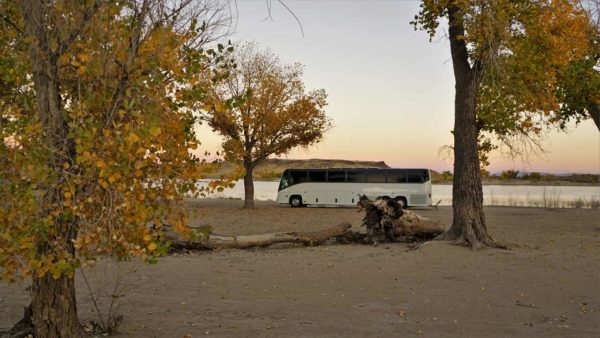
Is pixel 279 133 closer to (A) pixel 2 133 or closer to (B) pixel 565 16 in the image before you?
(B) pixel 565 16

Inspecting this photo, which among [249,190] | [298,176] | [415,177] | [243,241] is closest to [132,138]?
[243,241]

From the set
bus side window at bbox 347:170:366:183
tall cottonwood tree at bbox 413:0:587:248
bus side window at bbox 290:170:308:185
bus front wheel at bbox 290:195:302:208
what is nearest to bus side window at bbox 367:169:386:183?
bus side window at bbox 347:170:366:183

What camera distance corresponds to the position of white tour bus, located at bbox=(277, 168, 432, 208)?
38.7m

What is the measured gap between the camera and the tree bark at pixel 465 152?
664 inches

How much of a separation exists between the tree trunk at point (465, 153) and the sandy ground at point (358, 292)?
920 millimetres

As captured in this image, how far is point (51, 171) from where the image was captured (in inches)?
213

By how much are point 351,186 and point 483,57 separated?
2337 centimetres

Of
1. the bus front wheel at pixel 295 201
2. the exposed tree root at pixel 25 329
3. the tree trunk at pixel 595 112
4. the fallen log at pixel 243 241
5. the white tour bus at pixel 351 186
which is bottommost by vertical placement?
the exposed tree root at pixel 25 329

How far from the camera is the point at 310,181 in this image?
1578 inches

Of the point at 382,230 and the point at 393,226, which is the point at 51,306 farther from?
the point at 393,226

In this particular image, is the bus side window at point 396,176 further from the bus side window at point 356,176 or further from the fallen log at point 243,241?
the fallen log at point 243,241

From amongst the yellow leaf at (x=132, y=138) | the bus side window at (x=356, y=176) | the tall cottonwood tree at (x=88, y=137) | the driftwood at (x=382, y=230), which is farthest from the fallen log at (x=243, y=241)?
the bus side window at (x=356, y=176)

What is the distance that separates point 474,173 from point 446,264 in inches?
158

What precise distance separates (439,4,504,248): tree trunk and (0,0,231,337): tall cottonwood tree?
11.8 meters
